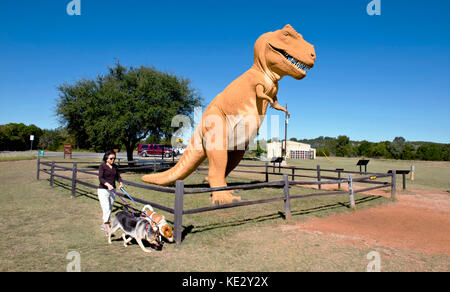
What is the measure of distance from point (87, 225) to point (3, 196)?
4.71 m

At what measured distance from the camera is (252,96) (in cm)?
758

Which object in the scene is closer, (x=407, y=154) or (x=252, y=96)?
(x=252, y=96)

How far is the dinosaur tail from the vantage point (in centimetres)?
846

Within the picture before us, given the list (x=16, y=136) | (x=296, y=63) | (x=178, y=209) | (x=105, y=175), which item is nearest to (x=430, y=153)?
(x=296, y=63)

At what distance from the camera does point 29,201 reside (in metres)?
7.52

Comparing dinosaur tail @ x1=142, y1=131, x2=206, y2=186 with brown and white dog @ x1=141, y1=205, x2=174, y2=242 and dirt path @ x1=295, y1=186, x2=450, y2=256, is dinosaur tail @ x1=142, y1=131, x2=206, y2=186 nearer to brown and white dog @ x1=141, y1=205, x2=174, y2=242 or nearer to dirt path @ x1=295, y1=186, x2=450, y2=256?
dirt path @ x1=295, y1=186, x2=450, y2=256

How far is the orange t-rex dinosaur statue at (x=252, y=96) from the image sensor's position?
7.51 m

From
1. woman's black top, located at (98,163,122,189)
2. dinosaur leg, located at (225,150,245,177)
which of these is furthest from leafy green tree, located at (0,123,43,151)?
woman's black top, located at (98,163,122,189)

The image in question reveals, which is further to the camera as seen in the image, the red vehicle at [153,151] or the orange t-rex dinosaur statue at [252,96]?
the red vehicle at [153,151]

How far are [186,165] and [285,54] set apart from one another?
14.9ft

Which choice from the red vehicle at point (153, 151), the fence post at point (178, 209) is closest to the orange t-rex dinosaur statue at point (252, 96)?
the fence post at point (178, 209)

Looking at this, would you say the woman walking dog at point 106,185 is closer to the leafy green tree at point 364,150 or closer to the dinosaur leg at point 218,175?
the dinosaur leg at point 218,175

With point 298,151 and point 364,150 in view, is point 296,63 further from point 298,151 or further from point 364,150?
point 364,150
